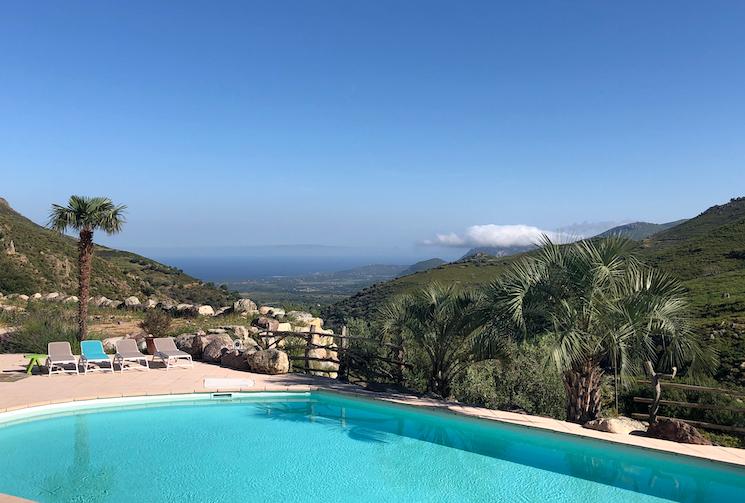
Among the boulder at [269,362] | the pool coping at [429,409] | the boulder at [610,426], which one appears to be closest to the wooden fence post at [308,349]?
the boulder at [269,362]

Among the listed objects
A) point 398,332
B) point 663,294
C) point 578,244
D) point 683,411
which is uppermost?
point 578,244

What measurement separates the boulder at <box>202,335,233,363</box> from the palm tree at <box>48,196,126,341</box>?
3.93 m

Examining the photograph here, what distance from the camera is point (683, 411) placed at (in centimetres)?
1127

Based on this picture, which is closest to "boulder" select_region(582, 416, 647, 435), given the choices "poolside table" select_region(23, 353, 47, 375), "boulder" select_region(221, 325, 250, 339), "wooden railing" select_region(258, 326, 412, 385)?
"wooden railing" select_region(258, 326, 412, 385)

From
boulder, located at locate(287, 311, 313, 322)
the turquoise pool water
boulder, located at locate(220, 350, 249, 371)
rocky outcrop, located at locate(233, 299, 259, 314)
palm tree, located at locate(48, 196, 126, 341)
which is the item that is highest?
palm tree, located at locate(48, 196, 126, 341)

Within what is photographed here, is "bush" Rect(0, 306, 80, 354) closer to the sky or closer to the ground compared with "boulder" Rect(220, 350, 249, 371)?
closer to the sky

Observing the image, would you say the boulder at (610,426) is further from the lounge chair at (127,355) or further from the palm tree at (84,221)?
the palm tree at (84,221)

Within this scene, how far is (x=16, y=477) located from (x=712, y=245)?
65910 mm

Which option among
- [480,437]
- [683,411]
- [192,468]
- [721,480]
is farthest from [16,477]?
[683,411]

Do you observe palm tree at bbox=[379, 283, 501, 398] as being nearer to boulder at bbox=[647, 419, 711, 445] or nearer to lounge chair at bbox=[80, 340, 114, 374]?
boulder at bbox=[647, 419, 711, 445]

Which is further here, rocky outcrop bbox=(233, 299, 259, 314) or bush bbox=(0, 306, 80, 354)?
rocky outcrop bbox=(233, 299, 259, 314)

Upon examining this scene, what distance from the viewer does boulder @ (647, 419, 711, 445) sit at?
7992 mm

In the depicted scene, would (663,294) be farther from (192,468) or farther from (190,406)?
(190,406)

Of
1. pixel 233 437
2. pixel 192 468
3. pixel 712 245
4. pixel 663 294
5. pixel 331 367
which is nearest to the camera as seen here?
pixel 192 468
